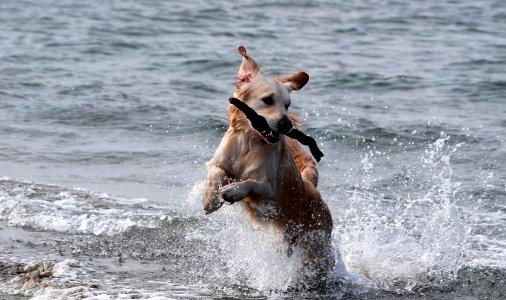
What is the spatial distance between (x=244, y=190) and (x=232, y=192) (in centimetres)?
16

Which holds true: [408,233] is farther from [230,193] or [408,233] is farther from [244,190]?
[230,193]

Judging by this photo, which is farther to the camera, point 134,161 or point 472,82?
point 472,82

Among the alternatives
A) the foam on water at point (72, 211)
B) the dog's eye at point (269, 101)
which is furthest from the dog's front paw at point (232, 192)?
the foam on water at point (72, 211)

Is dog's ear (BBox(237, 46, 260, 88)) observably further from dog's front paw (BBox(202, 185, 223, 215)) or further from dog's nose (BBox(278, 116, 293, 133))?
dog's front paw (BBox(202, 185, 223, 215))

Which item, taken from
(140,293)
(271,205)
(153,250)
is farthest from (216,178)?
(153,250)

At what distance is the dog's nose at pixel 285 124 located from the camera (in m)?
6.44

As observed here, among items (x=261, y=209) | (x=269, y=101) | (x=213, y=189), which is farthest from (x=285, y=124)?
(x=261, y=209)

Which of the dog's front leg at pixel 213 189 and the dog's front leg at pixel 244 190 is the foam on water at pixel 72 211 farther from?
the dog's front leg at pixel 244 190

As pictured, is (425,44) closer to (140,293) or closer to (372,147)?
(372,147)

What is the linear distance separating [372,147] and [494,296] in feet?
16.5

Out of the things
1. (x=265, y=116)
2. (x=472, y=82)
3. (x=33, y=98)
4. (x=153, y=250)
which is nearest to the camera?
(x=265, y=116)

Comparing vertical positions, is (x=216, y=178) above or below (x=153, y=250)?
above

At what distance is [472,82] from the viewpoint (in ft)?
52.1

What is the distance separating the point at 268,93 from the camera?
6547 mm
